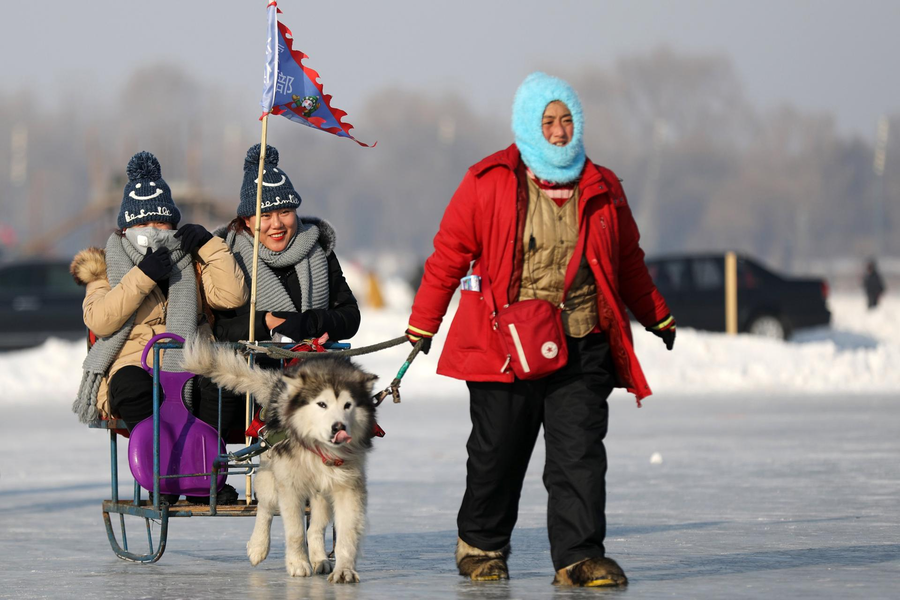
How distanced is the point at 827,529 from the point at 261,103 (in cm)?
341

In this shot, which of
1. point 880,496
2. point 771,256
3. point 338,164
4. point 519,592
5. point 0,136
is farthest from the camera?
point 338,164

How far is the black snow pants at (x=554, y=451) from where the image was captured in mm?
5402

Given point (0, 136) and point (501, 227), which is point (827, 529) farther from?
point (0, 136)

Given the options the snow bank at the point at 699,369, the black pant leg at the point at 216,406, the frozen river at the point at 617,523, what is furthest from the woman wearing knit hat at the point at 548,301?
the snow bank at the point at 699,369

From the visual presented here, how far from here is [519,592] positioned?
17.2 feet

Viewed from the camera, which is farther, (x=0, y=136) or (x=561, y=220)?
(x=0, y=136)

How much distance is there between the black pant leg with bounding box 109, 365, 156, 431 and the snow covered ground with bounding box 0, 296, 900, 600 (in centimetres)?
66

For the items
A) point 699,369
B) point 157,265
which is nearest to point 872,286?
point 699,369

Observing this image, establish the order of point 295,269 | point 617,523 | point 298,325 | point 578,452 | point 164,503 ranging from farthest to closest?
point 617,523, point 295,269, point 298,325, point 164,503, point 578,452

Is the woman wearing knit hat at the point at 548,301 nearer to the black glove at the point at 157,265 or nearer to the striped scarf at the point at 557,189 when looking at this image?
the striped scarf at the point at 557,189

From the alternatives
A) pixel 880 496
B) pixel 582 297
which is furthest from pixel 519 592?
pixel 880 496

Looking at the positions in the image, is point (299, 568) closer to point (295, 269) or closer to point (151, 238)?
point (295, 269)

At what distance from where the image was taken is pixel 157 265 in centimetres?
615

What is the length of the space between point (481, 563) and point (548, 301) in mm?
1082
